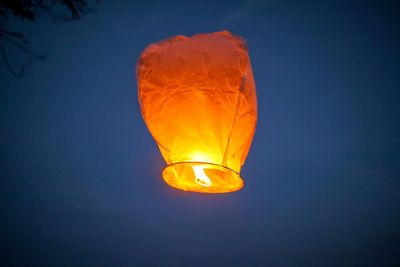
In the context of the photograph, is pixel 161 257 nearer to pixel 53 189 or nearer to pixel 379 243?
pixel 53 189

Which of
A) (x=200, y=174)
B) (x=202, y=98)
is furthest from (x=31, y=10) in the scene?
(x=200, y=174)

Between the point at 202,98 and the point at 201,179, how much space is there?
290 mm

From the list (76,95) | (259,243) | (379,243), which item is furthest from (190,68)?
(379,243)

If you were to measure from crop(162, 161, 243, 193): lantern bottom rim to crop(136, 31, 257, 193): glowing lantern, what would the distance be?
28 mm

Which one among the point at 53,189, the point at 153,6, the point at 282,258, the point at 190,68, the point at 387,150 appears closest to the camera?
the point at 190,68

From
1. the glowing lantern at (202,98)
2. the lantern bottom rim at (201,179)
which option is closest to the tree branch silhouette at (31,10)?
the glowing lantern at (202,98)

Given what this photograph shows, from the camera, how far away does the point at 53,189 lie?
4.59 m

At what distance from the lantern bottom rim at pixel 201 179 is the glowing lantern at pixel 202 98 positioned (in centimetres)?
3

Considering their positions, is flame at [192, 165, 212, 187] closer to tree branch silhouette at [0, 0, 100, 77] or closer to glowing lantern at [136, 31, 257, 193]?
glowing lantern at [136, 31, 257, 193]

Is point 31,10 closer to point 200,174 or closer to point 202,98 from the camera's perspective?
point 202,98

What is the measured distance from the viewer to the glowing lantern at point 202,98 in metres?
0.78

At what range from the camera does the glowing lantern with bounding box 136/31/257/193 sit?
78cm

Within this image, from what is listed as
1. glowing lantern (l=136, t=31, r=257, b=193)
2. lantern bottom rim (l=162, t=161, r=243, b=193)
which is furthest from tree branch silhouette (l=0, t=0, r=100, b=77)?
lantern bottom rim (l=162, t=161, r=243, b=193)

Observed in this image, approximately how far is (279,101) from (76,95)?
3927 mm
